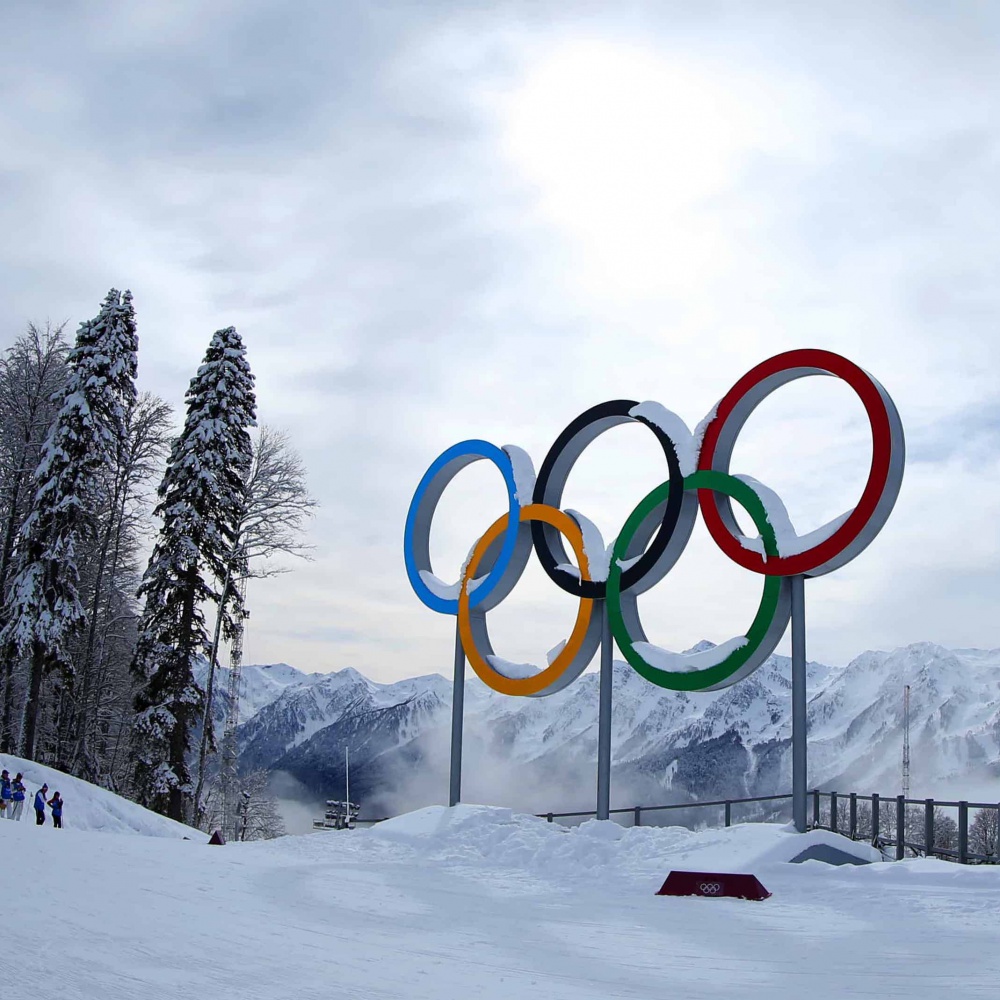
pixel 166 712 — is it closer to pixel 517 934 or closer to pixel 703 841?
pixel 703 841

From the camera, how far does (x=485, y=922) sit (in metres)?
11.2

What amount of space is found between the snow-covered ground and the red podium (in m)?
0.36

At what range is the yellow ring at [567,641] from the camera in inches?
826

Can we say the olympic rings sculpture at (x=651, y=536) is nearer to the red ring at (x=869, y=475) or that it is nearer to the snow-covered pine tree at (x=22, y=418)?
the red ring at (x=869, y=475)

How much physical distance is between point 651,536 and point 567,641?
2.45m

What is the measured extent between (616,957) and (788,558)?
948 centimetres

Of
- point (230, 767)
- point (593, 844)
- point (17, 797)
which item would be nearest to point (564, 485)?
point (593, 844)

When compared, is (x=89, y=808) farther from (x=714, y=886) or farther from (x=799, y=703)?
(x=714, y=886)

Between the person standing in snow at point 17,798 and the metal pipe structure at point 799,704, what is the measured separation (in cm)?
1575

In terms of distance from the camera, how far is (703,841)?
1722 centimetres

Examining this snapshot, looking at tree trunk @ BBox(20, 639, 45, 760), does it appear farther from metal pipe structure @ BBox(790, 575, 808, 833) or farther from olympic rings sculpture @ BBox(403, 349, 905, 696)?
metal pipe structure @ BBox(790, 575, 808, 833)

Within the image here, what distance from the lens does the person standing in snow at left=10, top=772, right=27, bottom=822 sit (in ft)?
78.1

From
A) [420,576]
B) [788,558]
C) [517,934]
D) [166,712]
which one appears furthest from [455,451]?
[517,934]

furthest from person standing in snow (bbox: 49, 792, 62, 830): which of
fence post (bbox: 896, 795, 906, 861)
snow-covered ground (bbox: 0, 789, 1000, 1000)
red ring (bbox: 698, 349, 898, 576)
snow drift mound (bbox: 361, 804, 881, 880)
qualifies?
fence post (bbox: 896, 795, 906, 861)
